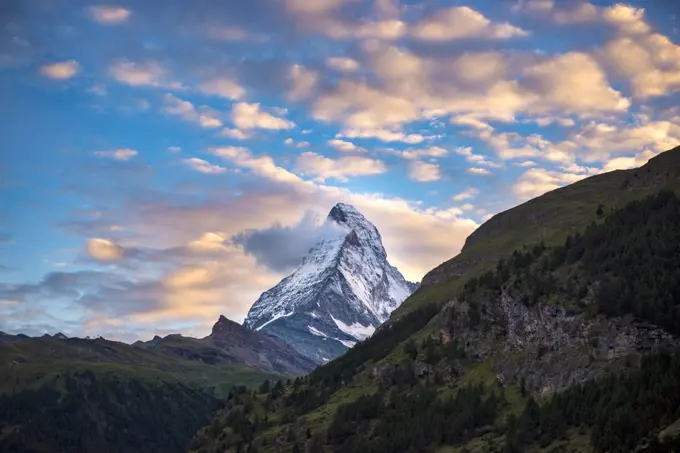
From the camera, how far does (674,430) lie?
193750 mm

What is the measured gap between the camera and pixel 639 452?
192m

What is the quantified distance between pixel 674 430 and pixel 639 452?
9.76 m
